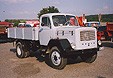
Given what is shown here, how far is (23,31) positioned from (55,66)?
140 inches

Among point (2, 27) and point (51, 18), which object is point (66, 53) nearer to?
point (51, 18)

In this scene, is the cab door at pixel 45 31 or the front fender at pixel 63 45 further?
the cab door at pixel 45 31

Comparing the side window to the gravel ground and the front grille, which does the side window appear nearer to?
the front grille

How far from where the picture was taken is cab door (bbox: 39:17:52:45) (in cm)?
910

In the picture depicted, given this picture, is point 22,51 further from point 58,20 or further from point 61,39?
point 61,39

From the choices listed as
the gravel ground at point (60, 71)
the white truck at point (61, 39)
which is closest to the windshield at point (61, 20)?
the white truck at point (61, 39)

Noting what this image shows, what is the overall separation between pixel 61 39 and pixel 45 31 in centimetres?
142

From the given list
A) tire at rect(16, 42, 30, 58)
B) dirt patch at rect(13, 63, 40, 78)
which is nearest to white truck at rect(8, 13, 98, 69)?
tire at rect(16, 42, 30, 58)

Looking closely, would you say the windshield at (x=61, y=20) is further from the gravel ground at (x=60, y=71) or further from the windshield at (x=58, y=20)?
the gravel ground at (x=60, y=71)

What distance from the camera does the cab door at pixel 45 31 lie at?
9.10 meters

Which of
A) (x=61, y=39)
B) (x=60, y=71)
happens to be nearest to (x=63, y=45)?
(x=61, y=39)

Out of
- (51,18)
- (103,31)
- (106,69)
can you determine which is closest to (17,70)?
(51,18)

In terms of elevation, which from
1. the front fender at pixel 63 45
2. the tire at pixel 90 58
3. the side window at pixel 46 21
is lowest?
the tire at pixel 90 58

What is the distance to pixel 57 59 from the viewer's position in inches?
326
